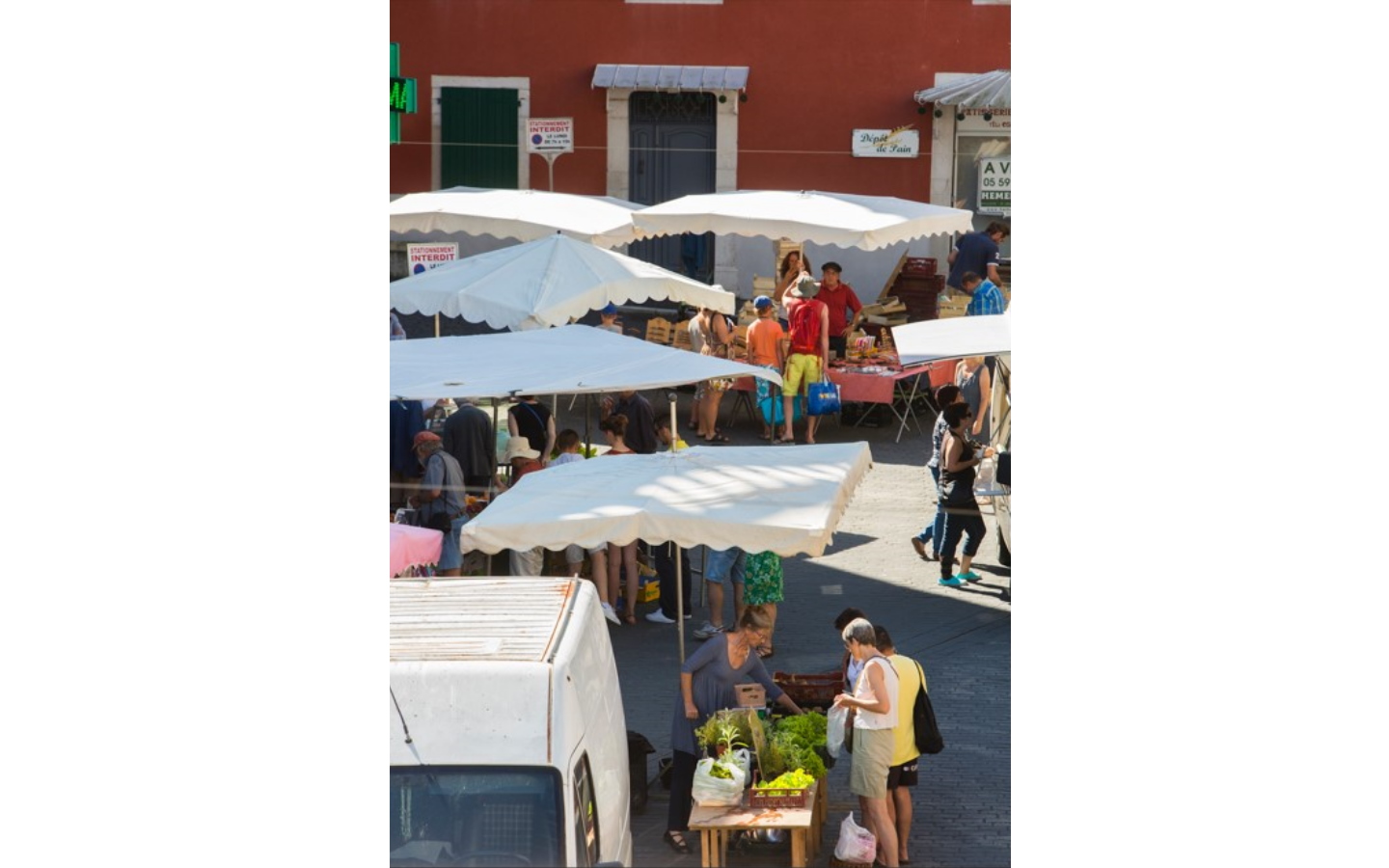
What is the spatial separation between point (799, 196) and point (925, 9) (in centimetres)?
624

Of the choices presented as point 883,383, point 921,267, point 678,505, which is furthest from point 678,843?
point 921,267

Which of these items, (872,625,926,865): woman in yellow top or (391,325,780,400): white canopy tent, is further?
(391,325,780,400): white canopy tent

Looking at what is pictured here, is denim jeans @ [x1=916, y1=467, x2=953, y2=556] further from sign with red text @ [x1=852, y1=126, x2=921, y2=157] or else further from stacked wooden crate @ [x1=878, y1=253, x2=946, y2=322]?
sign with red text @ [x1=852, y1=126, x2=921, y2=157]

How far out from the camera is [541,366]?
389 inches

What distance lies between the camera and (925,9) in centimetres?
2139

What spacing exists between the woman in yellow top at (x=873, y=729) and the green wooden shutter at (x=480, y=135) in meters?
15.5

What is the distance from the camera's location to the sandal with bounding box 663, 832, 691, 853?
747 centimetres

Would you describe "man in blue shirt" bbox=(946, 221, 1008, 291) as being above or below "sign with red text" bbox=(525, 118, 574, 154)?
below

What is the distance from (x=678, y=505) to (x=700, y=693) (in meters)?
0.91

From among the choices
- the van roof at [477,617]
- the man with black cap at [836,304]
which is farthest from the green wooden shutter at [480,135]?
the van roof at [477,617]

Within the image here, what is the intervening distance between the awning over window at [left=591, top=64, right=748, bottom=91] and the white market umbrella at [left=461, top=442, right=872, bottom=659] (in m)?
13.5

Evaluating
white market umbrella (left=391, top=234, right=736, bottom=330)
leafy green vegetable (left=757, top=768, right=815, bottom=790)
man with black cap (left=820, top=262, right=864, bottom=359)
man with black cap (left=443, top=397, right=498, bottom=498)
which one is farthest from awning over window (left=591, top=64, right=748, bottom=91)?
leafy green vegetable (left=757, top=768, right=815, bottom=790)

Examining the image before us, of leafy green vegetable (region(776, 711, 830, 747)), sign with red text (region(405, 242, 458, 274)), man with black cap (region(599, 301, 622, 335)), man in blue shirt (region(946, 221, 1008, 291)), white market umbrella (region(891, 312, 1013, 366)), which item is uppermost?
man in blue shirt (region(946, 221, 1008, 291))

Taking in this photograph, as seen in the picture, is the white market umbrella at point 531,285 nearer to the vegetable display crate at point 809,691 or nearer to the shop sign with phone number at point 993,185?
the vegetable display crate at point 809,691
